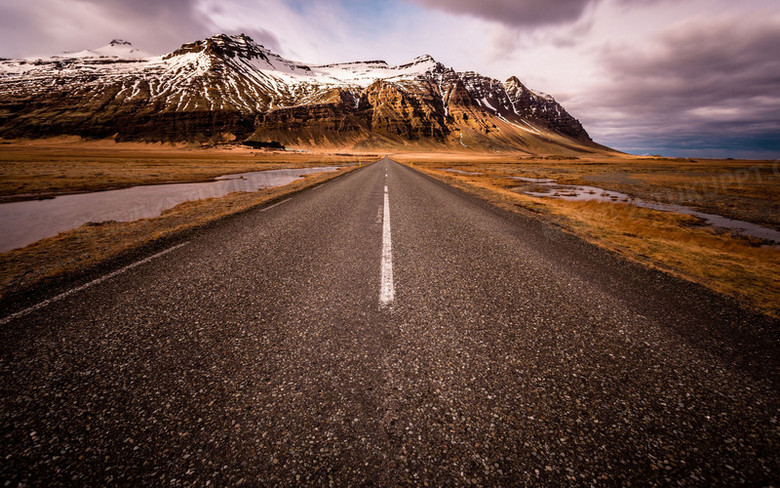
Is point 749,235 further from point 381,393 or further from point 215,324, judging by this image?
point 215,324

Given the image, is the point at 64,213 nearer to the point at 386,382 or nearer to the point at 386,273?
the point at 386,273

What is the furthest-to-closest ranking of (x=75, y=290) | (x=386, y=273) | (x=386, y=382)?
(x=386, y=273) → (x=75, y=290) → (x=386, y=382)

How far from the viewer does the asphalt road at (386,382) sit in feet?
6.50

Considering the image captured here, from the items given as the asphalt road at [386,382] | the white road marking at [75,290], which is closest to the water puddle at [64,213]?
the white road marking at [75,290]

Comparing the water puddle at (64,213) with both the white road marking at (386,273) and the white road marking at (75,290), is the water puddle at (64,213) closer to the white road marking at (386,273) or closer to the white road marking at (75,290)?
the white road marking at (75,290)

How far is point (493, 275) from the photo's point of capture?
513 centimetres

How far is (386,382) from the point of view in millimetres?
2701

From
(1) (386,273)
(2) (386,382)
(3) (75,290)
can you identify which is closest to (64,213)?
(3) (75,290)

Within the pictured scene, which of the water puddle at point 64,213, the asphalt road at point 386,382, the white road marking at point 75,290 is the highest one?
the asphalt road at point 386,382

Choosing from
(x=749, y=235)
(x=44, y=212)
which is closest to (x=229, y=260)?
(x=44, y=212)

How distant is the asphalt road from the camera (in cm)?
198

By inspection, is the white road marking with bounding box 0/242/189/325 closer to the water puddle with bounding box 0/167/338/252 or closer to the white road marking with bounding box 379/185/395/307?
the white road marking with bounding box 379/185/395/307

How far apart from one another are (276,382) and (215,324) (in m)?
1.50

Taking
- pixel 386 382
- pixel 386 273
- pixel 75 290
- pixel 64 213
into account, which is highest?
pixel 386 273
